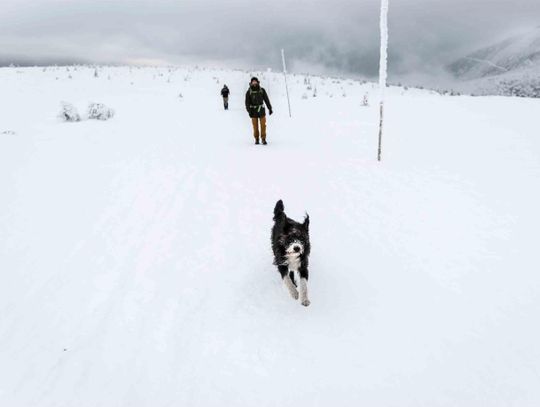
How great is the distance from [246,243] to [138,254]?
5.00 ft

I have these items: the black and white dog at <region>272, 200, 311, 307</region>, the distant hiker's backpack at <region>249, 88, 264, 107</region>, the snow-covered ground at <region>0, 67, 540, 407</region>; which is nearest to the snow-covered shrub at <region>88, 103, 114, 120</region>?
the snow-covered ground at <region>0, 67, 540, 407</region>

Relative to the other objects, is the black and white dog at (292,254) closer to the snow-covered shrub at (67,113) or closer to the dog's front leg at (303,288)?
the dog's front leg at (303,288)

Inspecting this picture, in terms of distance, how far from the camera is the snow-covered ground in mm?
3551

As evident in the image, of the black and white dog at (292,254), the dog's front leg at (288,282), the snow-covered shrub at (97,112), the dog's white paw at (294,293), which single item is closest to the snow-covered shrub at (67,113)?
the snow-covered shrub at (97,112)

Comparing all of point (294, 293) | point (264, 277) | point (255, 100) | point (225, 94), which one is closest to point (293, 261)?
point (294, 293)

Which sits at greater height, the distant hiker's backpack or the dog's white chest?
the distant hiker's backpack

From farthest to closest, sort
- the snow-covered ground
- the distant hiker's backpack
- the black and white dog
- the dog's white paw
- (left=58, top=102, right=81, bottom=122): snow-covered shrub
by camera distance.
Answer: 1. (left=58, top=102, right=81, bottom=122): snow-covered shrub
2. the distant hiker's backpack
3. the dog's white paw
4. the black and white dog
5. the snow-covered ground

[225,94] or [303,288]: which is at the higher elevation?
[225,94]

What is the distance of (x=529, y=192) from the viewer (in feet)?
23.2

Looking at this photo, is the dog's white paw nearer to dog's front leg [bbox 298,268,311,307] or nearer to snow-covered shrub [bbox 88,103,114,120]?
dog's front leg [bbox 298,268,311,307]

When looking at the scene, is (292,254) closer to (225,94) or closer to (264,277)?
(264,277)

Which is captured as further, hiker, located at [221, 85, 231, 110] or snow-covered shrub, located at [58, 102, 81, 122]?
hiker, located at [221, 85, 231, 110]

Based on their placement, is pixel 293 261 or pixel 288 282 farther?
pixel 288 282

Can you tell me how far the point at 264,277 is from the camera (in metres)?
5.14
